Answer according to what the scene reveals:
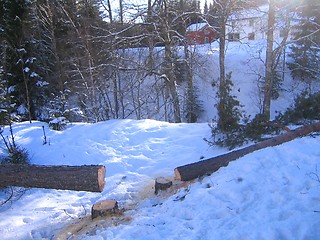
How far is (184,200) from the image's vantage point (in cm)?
443

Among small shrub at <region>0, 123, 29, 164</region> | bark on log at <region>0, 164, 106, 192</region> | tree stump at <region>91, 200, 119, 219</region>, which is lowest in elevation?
small shrub at <region>0, 123, 29, 164</region>

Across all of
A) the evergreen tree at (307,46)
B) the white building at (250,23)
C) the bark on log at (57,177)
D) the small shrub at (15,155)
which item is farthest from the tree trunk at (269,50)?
the evergreen tree at (307,46)

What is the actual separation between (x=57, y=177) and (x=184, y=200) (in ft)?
7.53

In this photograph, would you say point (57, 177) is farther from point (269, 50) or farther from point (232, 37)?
point (232, 37)

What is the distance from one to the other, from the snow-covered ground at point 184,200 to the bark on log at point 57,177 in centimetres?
63

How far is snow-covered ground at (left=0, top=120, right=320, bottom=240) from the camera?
11.4 feet

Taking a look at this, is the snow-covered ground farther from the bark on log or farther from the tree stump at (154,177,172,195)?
the bark on log

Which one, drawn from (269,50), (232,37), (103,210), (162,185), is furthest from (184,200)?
(232,37)

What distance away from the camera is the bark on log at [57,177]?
493cm

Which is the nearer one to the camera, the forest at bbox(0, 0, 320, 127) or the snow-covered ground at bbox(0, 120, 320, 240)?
the snow-covered ground at bbox(0, 120, 320, 240)

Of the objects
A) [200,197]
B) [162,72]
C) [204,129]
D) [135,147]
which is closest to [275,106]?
[162,72]

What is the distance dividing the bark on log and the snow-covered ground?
2.08ft

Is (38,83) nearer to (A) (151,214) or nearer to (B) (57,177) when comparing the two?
(B) (57,177)

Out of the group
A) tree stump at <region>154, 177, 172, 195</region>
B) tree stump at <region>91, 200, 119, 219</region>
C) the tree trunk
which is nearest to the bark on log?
tree stump at <region>91, 200, 119, 219</region>
